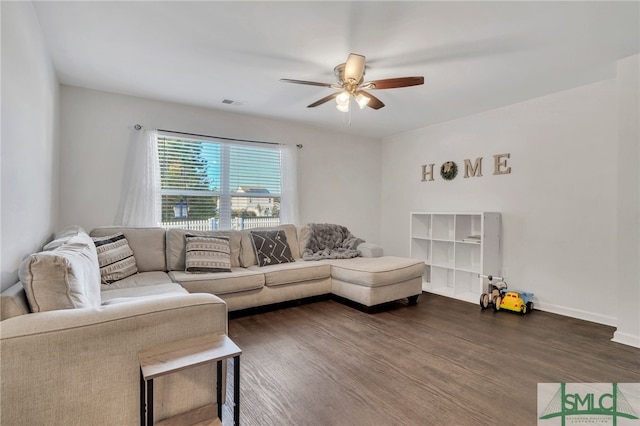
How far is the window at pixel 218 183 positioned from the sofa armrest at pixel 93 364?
8.93 feet

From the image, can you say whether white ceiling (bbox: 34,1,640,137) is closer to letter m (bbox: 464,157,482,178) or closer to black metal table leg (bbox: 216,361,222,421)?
letter m (bbox: 464,157,482,178)

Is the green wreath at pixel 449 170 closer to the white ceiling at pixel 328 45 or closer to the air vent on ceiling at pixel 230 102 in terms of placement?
the white ceiling at pixel 328 45

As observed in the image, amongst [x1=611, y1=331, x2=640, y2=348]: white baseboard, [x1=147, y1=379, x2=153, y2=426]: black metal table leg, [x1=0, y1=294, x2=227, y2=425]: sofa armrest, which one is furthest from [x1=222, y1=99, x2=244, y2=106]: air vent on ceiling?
[x1=611, y1=331, x2=640, y2=348]: white baseboard

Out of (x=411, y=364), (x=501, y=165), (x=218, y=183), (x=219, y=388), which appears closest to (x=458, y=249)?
(x=501, y=165)

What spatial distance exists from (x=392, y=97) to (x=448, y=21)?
4.81ft

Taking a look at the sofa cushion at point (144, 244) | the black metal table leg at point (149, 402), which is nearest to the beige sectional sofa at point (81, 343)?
the black metal table leg at point (149, 402)

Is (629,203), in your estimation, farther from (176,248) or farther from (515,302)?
(176,248)

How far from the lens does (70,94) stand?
331cm

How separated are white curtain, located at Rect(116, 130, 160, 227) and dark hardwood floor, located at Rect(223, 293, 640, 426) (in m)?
1.69

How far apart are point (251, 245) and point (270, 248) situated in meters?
0.24

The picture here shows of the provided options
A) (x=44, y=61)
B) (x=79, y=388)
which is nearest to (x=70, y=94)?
(x=44, y=61)

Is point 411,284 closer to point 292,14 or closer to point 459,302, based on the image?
point 459,302

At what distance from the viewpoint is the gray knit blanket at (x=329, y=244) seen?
4.12 m

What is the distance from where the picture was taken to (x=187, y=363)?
123 centimetres
